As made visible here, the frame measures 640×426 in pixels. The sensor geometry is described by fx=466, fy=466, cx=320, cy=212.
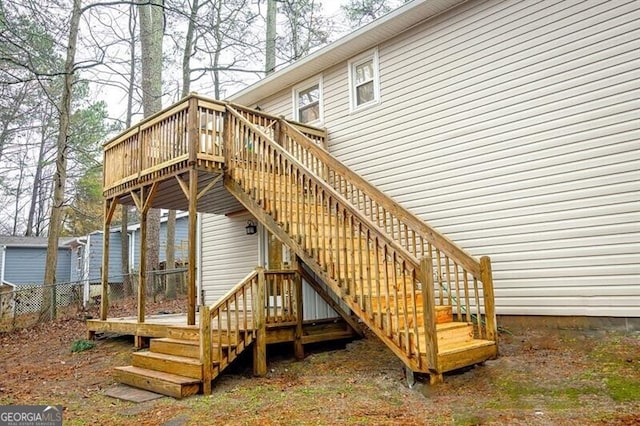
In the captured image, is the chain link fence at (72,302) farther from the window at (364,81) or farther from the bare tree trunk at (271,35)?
the bare tree trunk at (271,35)

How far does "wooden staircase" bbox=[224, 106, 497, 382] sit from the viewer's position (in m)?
5.06

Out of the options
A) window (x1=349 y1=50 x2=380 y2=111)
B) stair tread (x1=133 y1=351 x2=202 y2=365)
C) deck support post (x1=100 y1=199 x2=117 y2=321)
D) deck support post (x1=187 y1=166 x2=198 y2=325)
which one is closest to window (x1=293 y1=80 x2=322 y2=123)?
window (x1=349 y1=50 x2=380 y2=111)

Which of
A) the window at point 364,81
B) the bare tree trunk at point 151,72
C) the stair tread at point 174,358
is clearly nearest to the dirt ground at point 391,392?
the stair tread at point 174,358

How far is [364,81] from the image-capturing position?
9305 mm

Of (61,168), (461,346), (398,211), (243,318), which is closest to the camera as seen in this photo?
(461,346)

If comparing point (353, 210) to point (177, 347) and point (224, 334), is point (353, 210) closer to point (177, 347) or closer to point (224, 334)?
point (224, 334)

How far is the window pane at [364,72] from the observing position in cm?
920

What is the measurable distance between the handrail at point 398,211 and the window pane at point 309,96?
2.07m

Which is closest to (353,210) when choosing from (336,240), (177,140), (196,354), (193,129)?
(336,240)

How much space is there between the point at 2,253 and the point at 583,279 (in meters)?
28.5

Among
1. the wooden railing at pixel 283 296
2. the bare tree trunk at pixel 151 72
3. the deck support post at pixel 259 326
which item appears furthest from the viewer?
the bare tree trunk at pixel 151 72

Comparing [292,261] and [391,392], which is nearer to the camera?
[391,392]

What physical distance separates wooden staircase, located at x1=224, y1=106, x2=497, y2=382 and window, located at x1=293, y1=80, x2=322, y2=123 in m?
1.84

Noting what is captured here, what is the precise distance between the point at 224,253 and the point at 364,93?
5.49 m
